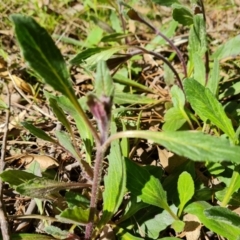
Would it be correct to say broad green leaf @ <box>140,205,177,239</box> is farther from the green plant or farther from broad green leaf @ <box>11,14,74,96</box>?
broad green leaf @ <box>11,14,74,96</box>

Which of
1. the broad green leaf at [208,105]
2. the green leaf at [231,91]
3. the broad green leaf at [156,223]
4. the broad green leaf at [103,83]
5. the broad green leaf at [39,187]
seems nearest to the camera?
the broad green leaf at [103,83]

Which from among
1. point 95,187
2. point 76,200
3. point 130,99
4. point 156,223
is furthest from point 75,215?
point 130,99

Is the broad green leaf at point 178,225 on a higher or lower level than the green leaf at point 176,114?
lower

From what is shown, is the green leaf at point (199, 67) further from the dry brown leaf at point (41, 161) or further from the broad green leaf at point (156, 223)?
the dry brown leaf at point (41, 161)

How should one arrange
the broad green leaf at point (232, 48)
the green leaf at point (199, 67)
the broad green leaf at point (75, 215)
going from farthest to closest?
the broad green leaf at point (232, 48) → the green leaf at point (199, 67) → the broad green leaf at point (75, 215)

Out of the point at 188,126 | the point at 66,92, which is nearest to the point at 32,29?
the point at 66,92

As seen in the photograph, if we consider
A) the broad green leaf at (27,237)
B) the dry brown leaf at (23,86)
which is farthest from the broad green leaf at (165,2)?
the broad green leaf at (27,237)
